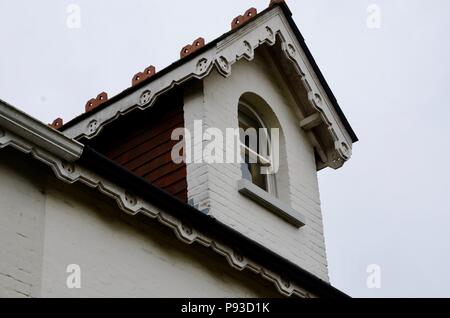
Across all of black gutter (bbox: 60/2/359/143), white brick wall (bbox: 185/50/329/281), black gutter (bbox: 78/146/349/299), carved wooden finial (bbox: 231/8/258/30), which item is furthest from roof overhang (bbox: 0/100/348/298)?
carved wooden finial (bbox: 231/8/258/30)

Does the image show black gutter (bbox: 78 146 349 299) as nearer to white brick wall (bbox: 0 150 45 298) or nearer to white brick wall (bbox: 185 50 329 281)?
white brick wall (bbox: 0 150 45 298)

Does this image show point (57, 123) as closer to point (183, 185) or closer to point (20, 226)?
point (183, 185)

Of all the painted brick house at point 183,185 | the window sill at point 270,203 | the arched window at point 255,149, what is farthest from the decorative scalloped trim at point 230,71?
the window sill at point 270,203

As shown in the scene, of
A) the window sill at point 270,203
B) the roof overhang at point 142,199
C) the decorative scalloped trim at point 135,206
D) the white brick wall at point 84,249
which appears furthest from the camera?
the window sill at point 270,203

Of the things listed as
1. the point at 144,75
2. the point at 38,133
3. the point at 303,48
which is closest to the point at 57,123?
the point at 144,75

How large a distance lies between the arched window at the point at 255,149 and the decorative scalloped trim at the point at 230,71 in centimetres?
A: 86

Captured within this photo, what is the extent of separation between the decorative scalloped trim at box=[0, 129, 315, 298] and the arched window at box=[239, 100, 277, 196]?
233cm

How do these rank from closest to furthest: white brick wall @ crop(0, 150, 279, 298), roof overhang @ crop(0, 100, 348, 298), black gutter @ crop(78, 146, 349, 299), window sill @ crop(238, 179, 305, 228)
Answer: white brick wall @ crop(0, 150, 279, 298) < roof overhang @ crop(0, 100, 348, 298) < black gutter @ crop(78, 146, 349, 299) < window sill @ crop(238, 179, 305, 228)

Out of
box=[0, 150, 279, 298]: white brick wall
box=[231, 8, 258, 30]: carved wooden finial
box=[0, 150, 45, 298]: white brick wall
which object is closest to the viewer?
box=[0, 150, 45, 298]: white brick wall

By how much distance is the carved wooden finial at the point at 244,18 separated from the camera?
459 inches

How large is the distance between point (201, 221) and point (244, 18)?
3.91 meters

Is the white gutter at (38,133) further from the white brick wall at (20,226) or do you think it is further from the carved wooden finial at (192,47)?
the carved wooden finial at (192,47)

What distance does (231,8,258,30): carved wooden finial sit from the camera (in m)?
11.7
